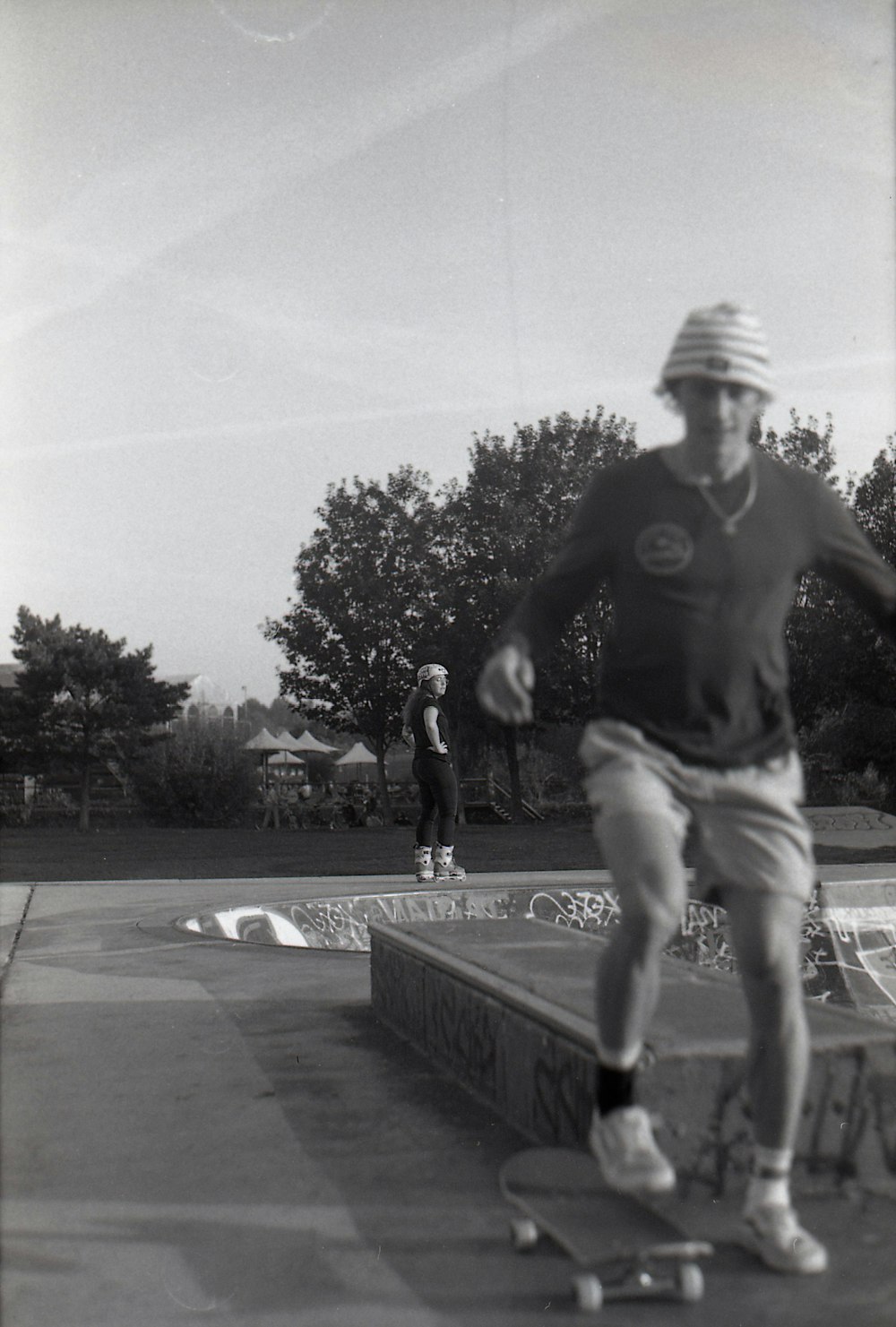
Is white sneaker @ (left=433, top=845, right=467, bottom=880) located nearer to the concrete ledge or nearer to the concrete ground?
the concrete ground

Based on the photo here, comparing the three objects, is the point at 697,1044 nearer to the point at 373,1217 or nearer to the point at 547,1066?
the point at 547,1066

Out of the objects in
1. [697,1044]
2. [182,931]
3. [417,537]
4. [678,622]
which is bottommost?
[182,931]

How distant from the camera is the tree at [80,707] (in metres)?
33.2

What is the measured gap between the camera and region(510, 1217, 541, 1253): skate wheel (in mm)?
2576

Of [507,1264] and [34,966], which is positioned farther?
[34,966]

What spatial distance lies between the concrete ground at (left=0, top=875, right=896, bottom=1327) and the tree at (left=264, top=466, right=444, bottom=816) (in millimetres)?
26615

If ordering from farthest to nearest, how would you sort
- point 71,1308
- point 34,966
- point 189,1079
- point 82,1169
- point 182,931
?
point 182,931 < point 34,966 < point 189,1079 < point 82,1169 < point 71,1308

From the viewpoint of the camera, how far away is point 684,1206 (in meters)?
2.77

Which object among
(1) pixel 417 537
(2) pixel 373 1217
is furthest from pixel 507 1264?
(1) pixel 417 537

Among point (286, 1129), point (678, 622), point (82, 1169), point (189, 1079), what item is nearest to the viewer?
point (678, 622)

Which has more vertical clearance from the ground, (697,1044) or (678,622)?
(678,622)

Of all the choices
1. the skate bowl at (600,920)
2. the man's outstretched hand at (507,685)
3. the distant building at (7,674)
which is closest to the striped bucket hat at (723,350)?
the man's outstretched hand at (507,685)

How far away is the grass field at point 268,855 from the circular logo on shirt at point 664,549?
9932 millimetres

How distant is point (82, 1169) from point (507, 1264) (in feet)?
4.25
